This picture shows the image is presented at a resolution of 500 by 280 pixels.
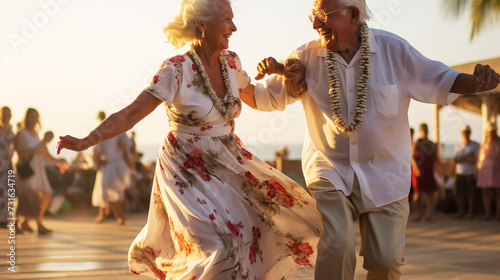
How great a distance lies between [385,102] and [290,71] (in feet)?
2.02

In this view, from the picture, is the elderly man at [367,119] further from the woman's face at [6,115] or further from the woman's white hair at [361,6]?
the woman's face at [6,115]

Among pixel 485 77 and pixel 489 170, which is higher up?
pixel 485 77

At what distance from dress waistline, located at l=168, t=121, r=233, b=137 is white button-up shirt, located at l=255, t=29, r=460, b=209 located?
0.57 meters

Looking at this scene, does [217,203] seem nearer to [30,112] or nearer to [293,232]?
[293,232]

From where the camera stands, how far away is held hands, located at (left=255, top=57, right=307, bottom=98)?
166 inches

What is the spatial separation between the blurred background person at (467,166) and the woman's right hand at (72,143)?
8870mm

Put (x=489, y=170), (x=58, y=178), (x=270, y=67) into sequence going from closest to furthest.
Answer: (x=270, y=67), (x=489, y=170), (x=58, y=178)

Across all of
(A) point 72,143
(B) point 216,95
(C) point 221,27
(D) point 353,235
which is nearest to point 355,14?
(C) point 221,27

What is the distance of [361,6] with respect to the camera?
412 cm

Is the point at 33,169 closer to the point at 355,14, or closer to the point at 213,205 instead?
the point at 213,205

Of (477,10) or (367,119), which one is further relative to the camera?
(477,10)

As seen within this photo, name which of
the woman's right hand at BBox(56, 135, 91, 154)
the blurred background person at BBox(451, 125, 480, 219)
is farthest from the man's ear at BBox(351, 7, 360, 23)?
the blurred background person at BBox(451, 125, 480, 219)

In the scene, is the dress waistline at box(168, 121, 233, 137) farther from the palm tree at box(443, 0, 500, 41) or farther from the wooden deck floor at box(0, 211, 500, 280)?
the palm tree at box(443, 0, 500, 41)

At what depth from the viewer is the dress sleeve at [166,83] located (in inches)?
155
